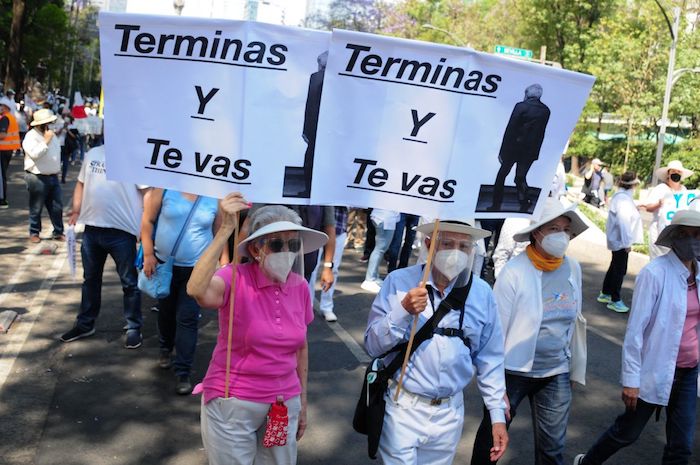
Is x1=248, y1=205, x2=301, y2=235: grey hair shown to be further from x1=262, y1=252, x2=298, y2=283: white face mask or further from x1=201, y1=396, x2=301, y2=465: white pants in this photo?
x1=201, y1=396, x2=301, y2=465: white pants

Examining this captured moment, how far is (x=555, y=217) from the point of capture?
476 centimetres

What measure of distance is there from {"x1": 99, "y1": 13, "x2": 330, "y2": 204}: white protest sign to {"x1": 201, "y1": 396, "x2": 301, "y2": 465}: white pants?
37.1 inches

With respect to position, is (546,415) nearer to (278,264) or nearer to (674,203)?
(278,264)

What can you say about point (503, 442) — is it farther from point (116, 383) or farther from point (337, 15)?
point (337, 15)

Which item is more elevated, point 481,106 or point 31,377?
point 481,106

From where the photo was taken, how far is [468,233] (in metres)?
4.08

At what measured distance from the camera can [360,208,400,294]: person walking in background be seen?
10.8 m

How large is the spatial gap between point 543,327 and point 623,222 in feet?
21.8

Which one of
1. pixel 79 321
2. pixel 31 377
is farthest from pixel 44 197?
pixel 31 377

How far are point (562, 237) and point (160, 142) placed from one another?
225 centimetres

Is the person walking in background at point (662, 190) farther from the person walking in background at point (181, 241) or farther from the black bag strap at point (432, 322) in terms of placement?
the black bag strap at point (432, 322)

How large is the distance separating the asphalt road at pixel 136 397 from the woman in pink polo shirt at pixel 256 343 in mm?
1553

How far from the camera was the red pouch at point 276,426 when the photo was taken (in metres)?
3.90

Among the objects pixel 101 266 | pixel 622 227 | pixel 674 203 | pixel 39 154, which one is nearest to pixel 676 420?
pixel 101 266
